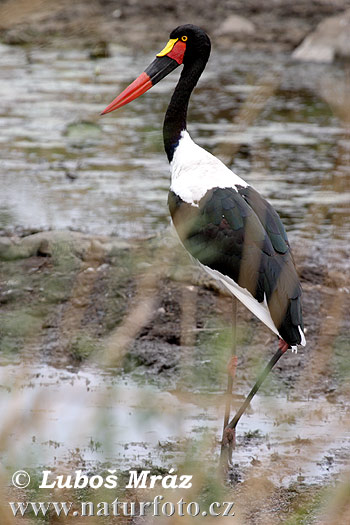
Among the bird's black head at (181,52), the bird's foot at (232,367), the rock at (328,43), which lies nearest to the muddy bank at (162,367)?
the bird's foot at (232,367)

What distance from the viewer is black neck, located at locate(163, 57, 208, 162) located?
4.60 meters

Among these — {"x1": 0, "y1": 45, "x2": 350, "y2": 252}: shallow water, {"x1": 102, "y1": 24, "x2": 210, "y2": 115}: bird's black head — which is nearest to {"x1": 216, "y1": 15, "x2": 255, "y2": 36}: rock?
{"x1": 0, "y1": 45, "x2": 350, "y2": 252}: shallow water

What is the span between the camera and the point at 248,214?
3.91m

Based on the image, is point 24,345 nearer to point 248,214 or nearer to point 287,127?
point 248,214

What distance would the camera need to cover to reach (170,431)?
4039 millimetres

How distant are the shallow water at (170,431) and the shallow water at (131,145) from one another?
1128 mm

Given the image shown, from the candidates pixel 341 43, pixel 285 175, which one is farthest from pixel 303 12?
pixel 285 175

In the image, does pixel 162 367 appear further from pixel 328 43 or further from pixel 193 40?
pixel 328 43

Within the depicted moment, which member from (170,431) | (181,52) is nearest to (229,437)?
(170,431)

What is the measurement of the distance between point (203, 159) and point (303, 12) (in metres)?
13.7

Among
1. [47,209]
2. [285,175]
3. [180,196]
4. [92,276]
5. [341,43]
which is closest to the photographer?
[180,196]

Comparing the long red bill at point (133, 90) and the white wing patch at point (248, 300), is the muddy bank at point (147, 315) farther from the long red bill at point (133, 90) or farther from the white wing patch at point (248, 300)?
the long red bill at point (133, 90)

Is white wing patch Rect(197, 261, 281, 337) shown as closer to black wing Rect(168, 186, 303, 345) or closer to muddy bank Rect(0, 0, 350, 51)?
black wing Rect(168, 186, 303, 345)

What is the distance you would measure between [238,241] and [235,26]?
43.6ft
